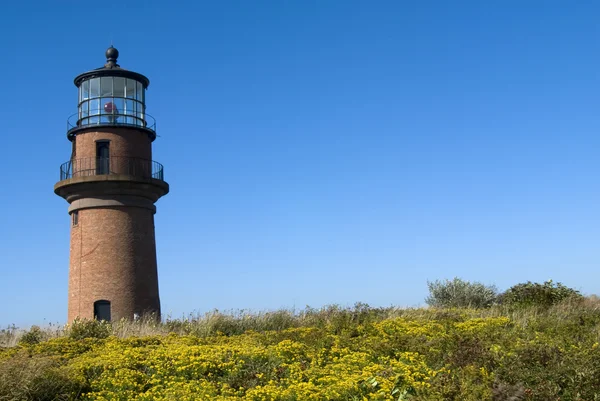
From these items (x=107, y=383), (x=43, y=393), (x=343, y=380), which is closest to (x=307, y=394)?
(x=343, y=380)

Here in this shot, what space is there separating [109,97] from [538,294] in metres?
18.3

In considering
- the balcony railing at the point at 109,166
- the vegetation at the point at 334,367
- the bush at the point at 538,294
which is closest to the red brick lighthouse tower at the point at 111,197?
the balcony railing at the point at 109,166

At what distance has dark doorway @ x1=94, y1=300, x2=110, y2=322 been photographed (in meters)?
26.7

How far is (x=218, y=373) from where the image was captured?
39.1 feet

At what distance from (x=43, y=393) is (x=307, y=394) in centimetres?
441

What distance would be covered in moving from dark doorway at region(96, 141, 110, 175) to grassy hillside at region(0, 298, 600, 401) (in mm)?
12390

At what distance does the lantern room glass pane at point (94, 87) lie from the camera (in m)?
28.1

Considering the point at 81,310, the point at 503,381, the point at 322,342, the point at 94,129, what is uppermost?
the point at 94,129

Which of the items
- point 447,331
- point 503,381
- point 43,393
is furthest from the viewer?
point 447,331

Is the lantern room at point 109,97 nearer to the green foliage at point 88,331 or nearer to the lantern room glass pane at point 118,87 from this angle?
the lantern room glass pane at point 118,87

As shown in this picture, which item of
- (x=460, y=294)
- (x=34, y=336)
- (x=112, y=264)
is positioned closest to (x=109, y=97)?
(x=112, y=264)

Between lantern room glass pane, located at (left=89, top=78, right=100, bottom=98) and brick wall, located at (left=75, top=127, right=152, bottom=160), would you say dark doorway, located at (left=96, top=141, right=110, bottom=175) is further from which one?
lantern room glass pane, located at (left=89, top=78, right=100, bottom=98)

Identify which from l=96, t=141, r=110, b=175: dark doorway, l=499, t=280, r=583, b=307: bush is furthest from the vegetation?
l=96, t=141, r=110, b=175: dark doorway

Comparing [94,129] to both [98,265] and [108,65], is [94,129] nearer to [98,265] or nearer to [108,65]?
[108,65]
